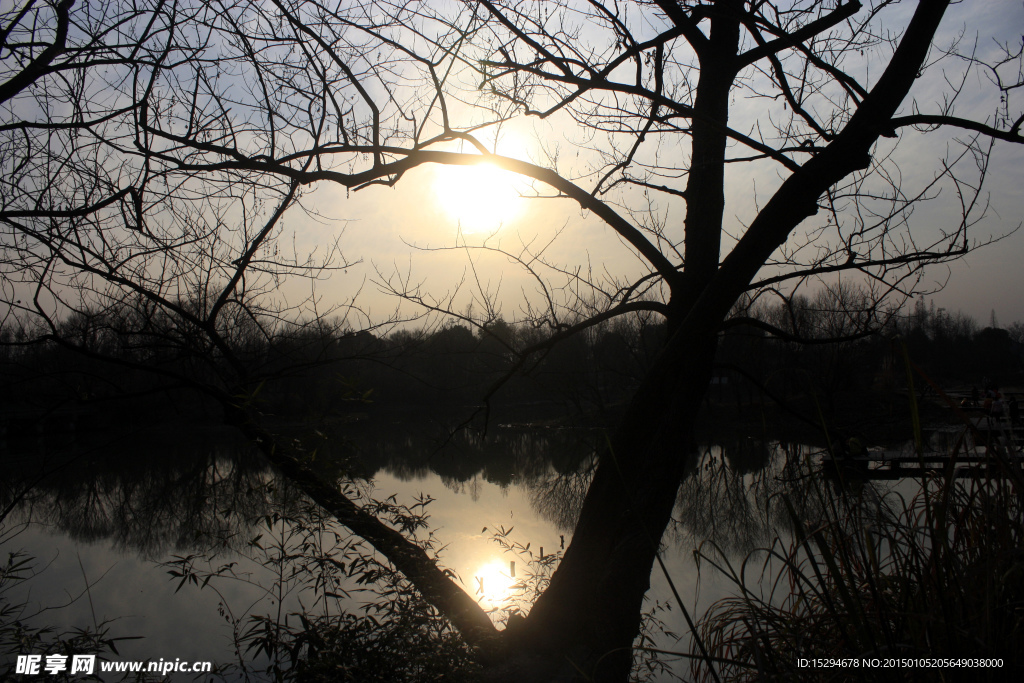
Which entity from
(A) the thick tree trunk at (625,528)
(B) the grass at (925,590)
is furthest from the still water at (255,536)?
(B) the grass at (925,590)

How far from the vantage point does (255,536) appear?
15.4ft

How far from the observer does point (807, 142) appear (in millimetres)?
2000

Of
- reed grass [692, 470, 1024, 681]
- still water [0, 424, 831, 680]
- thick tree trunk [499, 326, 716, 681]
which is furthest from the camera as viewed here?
still water [0, 424, 831, 680]

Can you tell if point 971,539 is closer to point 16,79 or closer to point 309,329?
point 309,329

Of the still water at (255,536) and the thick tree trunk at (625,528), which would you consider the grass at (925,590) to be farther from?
the still water at (255,536)

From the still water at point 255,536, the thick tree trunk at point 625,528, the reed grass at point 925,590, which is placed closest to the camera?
the reed grass at point 925,590

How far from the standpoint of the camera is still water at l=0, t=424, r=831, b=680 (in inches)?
128

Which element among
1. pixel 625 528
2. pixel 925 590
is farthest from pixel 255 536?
pixel 925 590

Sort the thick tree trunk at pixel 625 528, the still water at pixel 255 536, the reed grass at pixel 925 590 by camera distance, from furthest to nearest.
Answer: the still water at pixel 255 536, the thick tree trunk at pixel 625 528, the reed grass at pixel 925 590

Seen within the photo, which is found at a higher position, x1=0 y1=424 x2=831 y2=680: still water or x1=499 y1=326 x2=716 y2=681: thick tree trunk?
x1=499 y1=326 x2=716 y2=681: thick tree trunk

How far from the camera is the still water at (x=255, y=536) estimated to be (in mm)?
3254

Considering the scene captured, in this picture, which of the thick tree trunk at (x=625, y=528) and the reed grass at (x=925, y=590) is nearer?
the reed grass at (x=925, y=590)

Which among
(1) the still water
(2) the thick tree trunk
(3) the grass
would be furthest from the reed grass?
(1) the still water

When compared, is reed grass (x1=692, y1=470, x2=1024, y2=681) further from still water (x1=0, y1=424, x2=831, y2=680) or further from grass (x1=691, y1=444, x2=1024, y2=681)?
still water (x1=0, y1=424, x2=831, y2=680)
